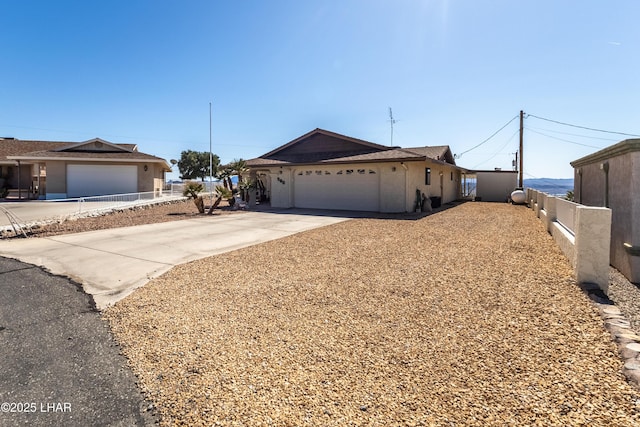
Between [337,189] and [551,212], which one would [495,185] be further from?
[551,212]

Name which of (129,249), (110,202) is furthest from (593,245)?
(110,202)

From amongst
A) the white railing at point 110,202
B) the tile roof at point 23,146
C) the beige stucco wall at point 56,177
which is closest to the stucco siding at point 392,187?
the white railing at point 110,202

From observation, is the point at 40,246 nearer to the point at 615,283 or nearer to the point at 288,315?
the point at 288,315

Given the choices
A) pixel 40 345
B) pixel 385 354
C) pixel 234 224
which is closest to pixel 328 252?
pixel 385 354

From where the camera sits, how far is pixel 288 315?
436 cm

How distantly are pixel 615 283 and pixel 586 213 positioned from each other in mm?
1875

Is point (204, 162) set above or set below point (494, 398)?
above

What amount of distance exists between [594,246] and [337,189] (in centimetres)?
1417

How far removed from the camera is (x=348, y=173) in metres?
18.4

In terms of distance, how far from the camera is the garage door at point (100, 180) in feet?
81.1

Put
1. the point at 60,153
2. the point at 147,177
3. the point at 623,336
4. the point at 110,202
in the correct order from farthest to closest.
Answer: the point at 147,177 → the point at 60,153 → the point at 110,202 → the point at 623,336

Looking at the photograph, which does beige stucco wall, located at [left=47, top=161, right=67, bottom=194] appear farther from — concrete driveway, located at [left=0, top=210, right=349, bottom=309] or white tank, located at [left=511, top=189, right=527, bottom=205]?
white tank, located at [left=511, top=189, right=527, bottom=205]

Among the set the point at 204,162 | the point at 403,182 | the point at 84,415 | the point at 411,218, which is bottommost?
the point at 84,415

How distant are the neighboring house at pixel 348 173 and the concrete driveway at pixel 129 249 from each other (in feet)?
15.9
